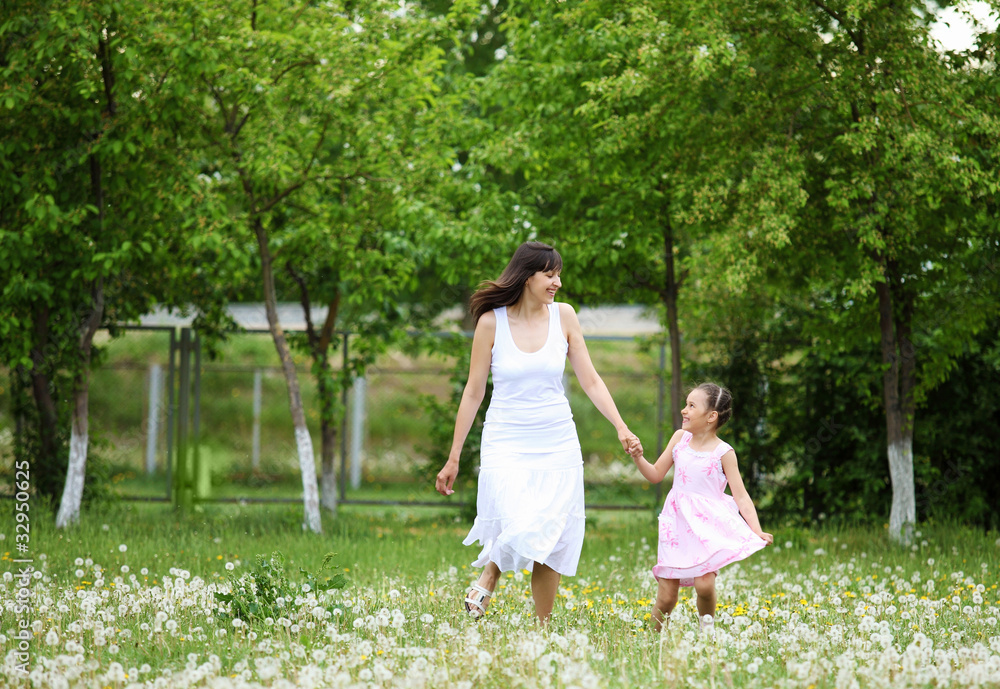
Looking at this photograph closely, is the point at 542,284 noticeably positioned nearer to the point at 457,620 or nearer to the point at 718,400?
the point at 718,400

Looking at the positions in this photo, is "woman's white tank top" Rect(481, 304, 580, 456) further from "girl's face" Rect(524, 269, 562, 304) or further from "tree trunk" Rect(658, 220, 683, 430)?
"tree trunk" Rect(658, 220, 683, 430)

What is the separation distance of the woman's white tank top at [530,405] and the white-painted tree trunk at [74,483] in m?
5.28

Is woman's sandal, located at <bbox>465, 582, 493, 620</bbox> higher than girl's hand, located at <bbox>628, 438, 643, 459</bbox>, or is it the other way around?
girl's hand, located at <bbox>628, 438, 643, 459</bbox>

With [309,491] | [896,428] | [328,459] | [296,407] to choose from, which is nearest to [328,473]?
[328,459]

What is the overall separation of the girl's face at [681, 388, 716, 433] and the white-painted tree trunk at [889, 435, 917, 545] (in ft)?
13.6

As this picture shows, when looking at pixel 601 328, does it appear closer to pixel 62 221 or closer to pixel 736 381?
pixel 736 381

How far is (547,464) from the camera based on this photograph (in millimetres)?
4270

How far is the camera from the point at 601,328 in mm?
25547

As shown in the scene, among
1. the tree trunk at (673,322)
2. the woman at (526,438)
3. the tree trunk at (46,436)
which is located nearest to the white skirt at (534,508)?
the woman at (526,438)

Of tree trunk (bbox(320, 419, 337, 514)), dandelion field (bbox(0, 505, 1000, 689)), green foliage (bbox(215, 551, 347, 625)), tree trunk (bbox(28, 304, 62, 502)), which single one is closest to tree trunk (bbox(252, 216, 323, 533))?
dandelion field (bbox(0, 505, 1000, 689))

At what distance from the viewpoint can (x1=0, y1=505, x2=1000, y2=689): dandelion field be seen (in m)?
3.33

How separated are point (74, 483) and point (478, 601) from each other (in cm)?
525

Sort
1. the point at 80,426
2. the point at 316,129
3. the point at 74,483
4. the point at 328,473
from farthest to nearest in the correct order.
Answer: the point at 328,473, the point at 80,426, the point at 316,129, the point at 74,483

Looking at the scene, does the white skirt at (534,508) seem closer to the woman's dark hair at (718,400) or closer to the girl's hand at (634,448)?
the girl's hand at (634,448)
